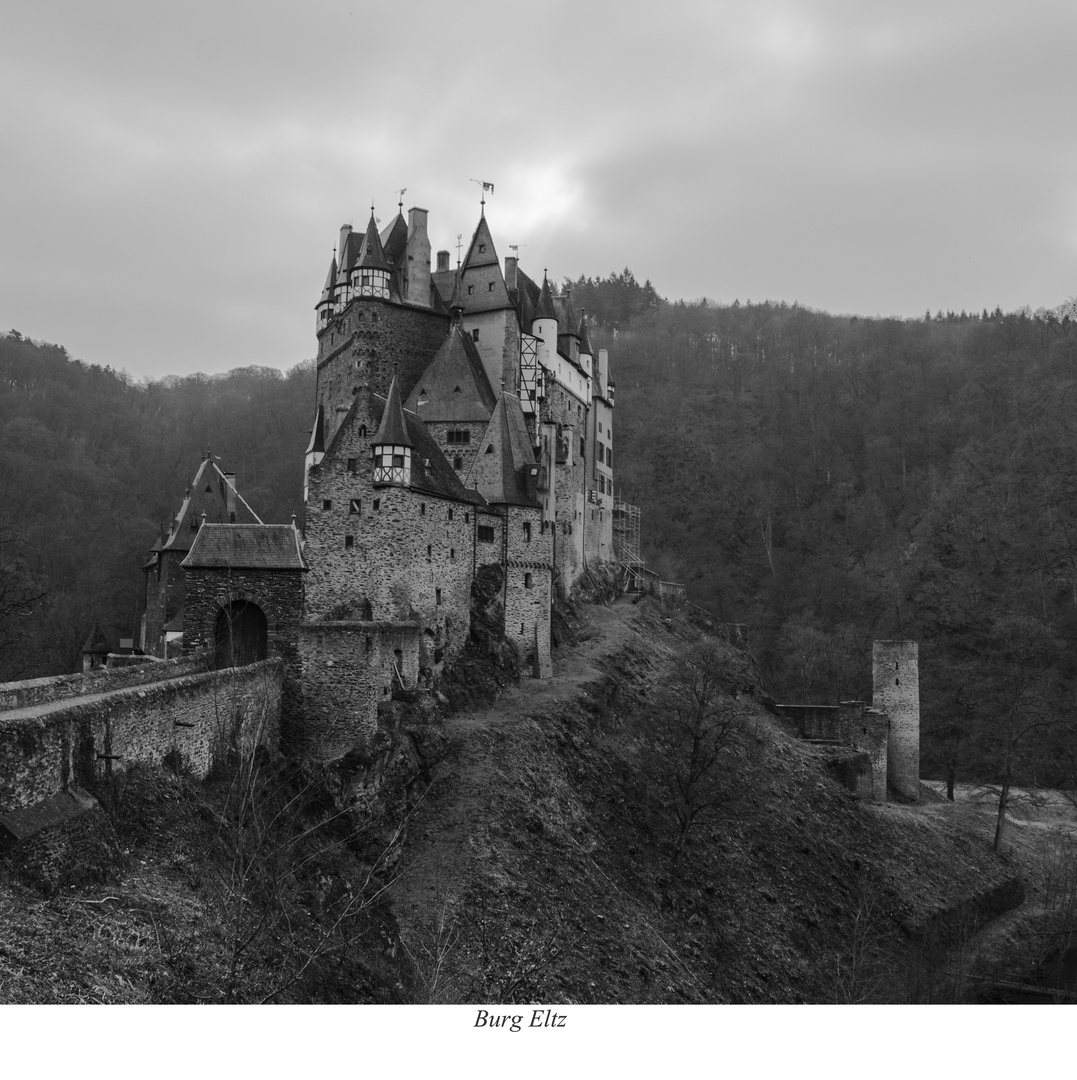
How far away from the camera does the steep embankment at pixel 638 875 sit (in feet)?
74.4

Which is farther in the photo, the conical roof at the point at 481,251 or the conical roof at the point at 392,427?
the conical roof at the point at 481,251

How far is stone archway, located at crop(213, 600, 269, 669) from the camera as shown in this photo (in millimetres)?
26016

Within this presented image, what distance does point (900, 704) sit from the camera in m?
46.3

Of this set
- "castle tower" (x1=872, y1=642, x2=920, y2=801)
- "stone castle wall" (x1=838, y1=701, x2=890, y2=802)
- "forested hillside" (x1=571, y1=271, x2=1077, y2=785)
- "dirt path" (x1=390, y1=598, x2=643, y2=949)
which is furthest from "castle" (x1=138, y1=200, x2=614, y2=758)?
"forested hillside" (x1=571, y1=271, x2=1077, y2=785)

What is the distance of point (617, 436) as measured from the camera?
8756 centimetres

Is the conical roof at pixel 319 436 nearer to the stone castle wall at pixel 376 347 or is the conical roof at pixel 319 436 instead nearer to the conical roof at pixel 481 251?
the stone castle wall at pixel 376 347

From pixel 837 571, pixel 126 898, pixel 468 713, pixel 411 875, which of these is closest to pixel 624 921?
pixel 411 875

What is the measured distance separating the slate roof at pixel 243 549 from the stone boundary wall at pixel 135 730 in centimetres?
261

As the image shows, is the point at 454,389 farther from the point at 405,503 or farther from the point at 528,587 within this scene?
the point at 405,503

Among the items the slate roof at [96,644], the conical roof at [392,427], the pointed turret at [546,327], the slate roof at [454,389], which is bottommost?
the slate roof at [96,644]

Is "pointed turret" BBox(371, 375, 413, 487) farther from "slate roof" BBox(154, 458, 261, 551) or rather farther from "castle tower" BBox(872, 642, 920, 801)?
"castle tower" BBox(872, 642, 920, 801)

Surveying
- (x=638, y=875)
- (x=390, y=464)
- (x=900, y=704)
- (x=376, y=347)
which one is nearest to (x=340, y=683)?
(x=390, y=464)

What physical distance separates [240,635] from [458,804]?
21.3 feet

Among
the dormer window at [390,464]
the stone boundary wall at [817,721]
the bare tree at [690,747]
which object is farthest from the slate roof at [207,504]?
the stone boundary wall at [817,721]
